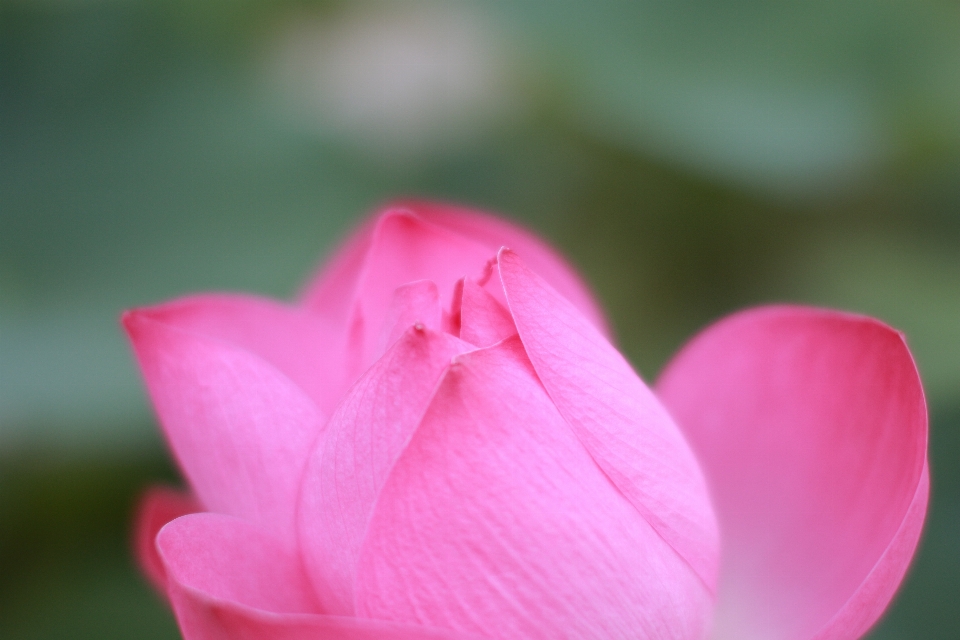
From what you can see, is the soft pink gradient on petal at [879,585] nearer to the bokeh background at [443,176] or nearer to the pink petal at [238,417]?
the pink petal at [238,417]

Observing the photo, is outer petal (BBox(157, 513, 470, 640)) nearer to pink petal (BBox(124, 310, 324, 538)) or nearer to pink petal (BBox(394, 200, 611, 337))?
pink petal (BBox(124, 310, 324, 538))

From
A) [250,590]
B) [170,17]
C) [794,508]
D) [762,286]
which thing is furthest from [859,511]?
[170,17]

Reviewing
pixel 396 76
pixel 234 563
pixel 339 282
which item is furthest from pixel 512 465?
pixel 396 76

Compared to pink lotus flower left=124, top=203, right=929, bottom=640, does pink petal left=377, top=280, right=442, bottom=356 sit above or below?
above

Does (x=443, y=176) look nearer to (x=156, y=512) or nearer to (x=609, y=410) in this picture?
(x=156, y=512)

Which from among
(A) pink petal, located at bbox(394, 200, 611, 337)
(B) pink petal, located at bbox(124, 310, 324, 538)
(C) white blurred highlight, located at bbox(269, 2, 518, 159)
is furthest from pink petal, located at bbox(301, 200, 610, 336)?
(C) white blurred highlight, located at bbox(269, 2, 518, 159)

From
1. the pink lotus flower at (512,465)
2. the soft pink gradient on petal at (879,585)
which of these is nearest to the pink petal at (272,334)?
the pink lotus flower at (512,465)

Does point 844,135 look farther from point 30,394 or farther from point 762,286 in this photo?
point 30,394
